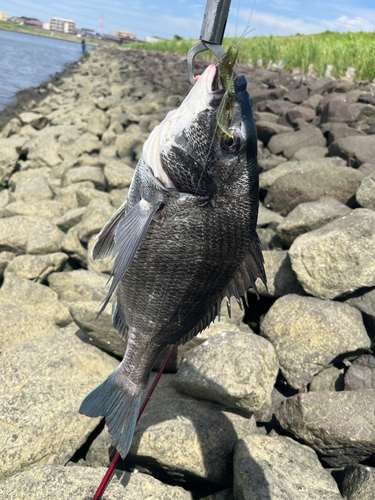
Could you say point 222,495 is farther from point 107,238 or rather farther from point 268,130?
point 268,130

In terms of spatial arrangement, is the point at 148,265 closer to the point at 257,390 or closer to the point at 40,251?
the point at 257,390

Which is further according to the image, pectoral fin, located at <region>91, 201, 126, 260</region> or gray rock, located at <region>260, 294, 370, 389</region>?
gray rock, located at <region>260, 294, 370, 389</region>

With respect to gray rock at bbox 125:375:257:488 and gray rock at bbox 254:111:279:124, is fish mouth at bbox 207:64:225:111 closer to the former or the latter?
gray rock at bbox 125:375:257:488

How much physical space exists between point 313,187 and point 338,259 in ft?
5.25

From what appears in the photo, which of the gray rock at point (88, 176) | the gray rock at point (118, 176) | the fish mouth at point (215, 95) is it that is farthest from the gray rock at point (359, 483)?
the gray rock at point (88, 176)

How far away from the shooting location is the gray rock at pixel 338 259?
3.26m

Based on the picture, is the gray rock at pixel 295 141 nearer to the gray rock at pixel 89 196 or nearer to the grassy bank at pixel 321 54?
the grassy bank at pixel 321 54

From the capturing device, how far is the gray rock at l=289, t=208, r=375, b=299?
10.7 feet

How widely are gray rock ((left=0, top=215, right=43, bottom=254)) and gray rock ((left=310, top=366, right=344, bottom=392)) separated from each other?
362cm

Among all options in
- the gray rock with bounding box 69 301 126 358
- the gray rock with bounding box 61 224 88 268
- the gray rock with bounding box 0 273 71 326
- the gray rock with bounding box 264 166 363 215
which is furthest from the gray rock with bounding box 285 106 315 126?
the gray rock with bounding box 69 301 126 358

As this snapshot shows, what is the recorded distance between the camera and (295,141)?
6406 millimetres

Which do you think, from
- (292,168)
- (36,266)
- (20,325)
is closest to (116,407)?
(20,325)

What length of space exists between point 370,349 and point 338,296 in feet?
1.64

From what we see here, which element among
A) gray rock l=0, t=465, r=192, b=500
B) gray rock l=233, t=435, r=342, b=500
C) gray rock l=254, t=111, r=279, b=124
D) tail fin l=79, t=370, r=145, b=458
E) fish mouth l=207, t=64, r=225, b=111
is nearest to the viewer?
fish mouth l=207, t=64, r=225, b=111
